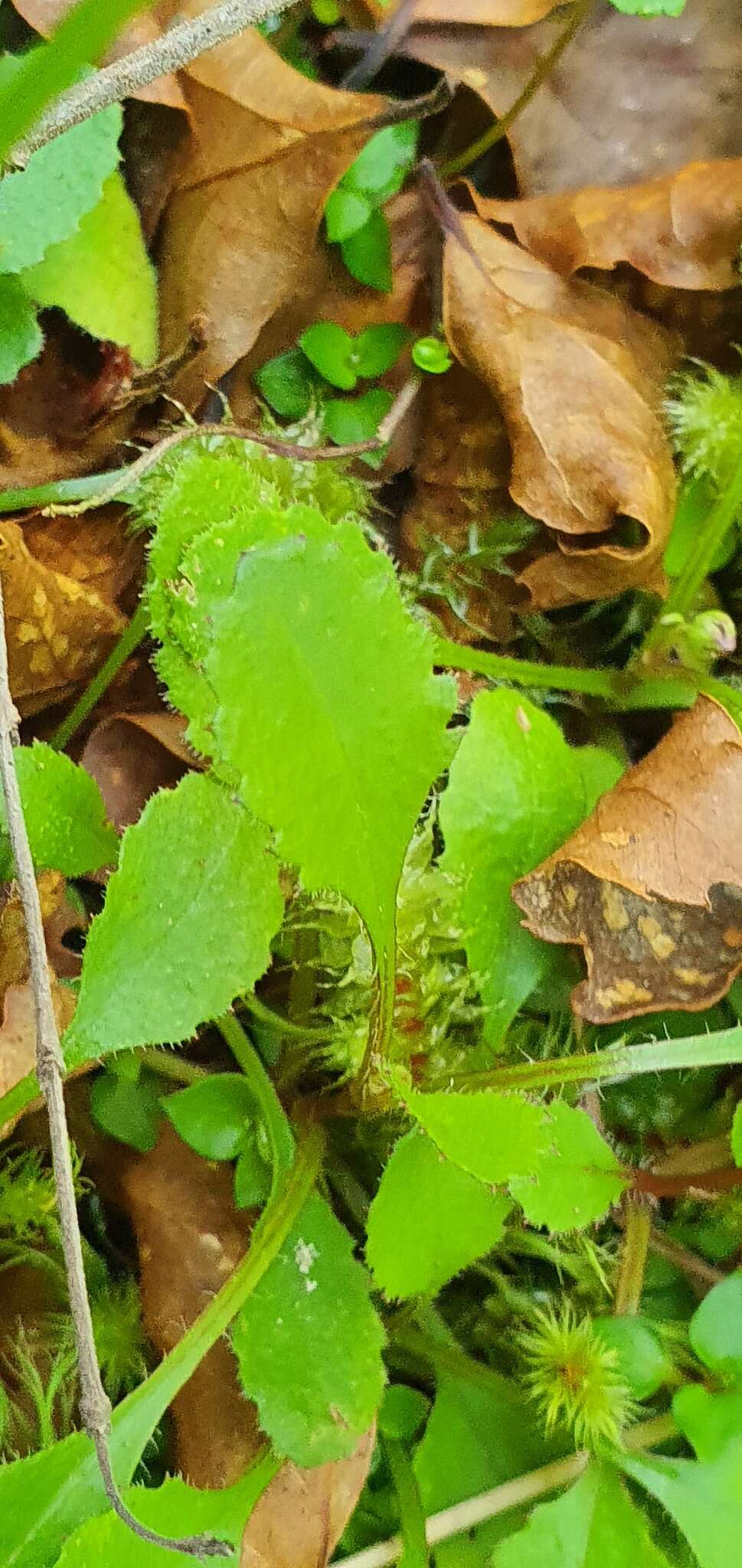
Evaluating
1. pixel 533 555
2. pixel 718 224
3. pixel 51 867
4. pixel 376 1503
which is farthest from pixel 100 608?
pixel 376 1503

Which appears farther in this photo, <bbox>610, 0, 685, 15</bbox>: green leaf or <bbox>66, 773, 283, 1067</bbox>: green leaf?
<bbox>610, 0, 685, 15</bbox>: green leaf

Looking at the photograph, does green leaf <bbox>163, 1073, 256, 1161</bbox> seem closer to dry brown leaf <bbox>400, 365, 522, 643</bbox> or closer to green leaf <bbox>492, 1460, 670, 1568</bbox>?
green leaf <bbox>492, 1460, 670, 1568</bbox>

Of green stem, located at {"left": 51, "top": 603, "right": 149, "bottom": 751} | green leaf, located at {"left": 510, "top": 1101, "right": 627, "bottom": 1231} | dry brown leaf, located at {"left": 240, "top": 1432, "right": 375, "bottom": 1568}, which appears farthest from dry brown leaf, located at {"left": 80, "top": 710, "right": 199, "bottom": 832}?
dry brown leaf, located at {"left": 240, "top": 1432, "right": 375, "bottom": 1568}

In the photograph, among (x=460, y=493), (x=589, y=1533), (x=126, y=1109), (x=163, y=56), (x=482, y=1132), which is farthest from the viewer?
(x=460, y=493)

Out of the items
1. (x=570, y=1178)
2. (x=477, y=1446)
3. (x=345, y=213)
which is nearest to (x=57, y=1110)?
(x=570, y=1178)

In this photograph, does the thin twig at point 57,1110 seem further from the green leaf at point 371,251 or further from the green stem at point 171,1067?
the green leaf at point 371,251

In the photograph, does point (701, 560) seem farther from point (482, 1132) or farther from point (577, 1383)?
point (577, 1383)

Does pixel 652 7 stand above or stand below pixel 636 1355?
above
